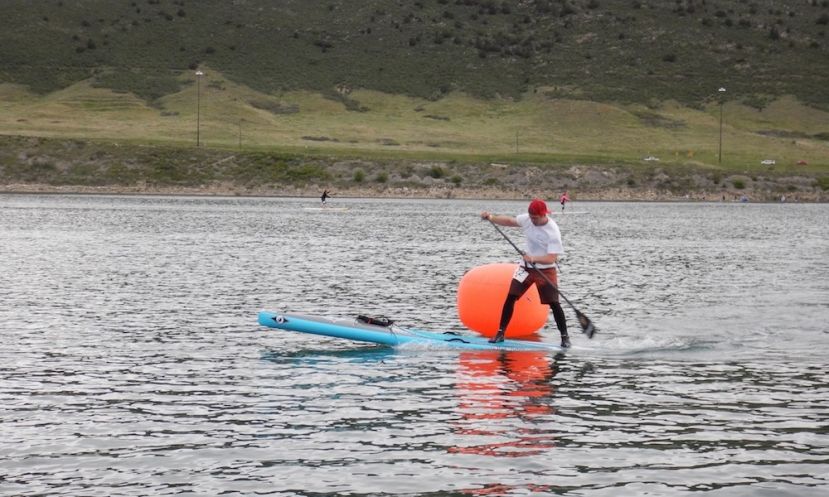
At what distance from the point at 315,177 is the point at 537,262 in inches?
4128

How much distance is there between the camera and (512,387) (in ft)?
68.3

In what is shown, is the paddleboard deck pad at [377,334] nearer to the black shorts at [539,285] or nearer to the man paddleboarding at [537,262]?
the man paddleboarding at [537,262]

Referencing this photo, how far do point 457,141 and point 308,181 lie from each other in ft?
101

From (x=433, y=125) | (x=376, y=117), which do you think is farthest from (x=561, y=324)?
(x=376, y=117)

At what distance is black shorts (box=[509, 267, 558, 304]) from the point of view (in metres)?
24.9

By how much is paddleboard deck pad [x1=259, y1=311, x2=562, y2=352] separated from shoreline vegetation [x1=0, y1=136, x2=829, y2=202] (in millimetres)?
100107

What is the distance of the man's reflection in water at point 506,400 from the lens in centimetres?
1658

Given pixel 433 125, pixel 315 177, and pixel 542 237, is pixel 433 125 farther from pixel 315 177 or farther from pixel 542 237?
pixel 542 237

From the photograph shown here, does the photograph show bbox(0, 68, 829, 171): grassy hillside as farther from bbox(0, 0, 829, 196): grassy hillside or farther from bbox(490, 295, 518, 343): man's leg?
bbox(490, 295, 518, 343): man's leg

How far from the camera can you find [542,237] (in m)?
24.8

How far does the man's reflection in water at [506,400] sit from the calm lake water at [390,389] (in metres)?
0.07

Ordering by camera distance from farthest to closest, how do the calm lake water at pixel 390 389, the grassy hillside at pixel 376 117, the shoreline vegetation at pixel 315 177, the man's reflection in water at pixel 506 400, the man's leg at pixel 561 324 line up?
the grassy hillside at pixel 376 117, the shoreline vegetation at pixel 315 177, the man's leg at pixel 561 324, the man's reflection in water at pixel 506 400, the calm lake water at pixel 390 389

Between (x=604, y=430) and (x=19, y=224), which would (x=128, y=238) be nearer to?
(x=19, y=224)

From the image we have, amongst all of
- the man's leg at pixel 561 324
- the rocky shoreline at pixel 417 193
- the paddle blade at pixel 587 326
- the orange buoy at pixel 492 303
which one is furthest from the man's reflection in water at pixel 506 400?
the rocky shoreline at pixel 417 193
